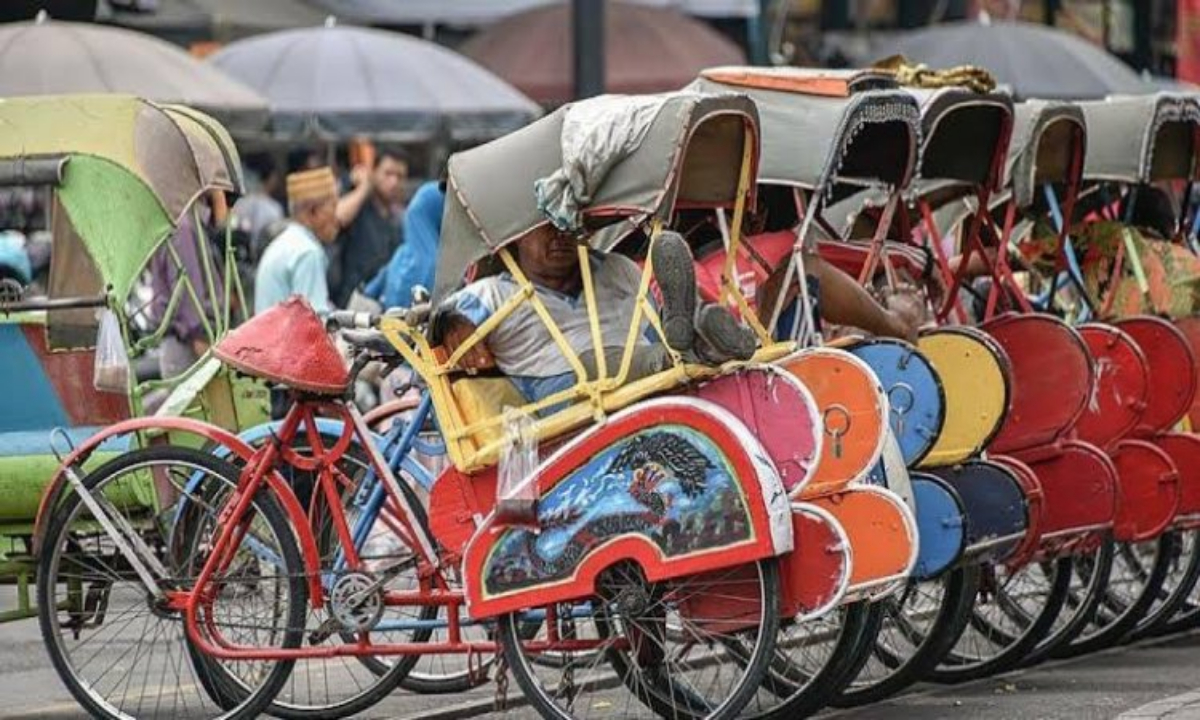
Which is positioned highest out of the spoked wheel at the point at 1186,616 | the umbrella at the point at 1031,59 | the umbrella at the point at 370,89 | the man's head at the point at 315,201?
the man's head at the point at 315,201

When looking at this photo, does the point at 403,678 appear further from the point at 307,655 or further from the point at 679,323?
the point at 679,323

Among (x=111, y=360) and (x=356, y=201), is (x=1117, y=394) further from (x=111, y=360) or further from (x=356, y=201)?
(x=356, y=201)

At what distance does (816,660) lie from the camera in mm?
8773

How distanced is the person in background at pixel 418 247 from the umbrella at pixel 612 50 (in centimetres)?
1012

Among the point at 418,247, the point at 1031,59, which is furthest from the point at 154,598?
the point at 1031,59

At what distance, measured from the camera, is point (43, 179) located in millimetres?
9633

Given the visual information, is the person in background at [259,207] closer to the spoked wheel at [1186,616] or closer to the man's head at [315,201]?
the man's head at [315,201]

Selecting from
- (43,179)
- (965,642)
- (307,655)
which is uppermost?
(43,179)

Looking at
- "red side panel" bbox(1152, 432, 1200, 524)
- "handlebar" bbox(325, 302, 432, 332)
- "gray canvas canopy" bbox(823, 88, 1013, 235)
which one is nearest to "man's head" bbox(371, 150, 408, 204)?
"gray canvas canopy" bbox(823, 88, 1013, 235)

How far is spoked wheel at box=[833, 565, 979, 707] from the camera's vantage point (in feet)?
30.8

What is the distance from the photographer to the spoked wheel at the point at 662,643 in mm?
8172

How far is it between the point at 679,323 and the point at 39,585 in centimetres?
213

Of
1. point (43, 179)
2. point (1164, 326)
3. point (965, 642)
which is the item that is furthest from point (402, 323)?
point (1164, 326)

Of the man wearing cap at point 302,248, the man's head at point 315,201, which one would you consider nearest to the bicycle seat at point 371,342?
the man wearing cap at point 302,248
